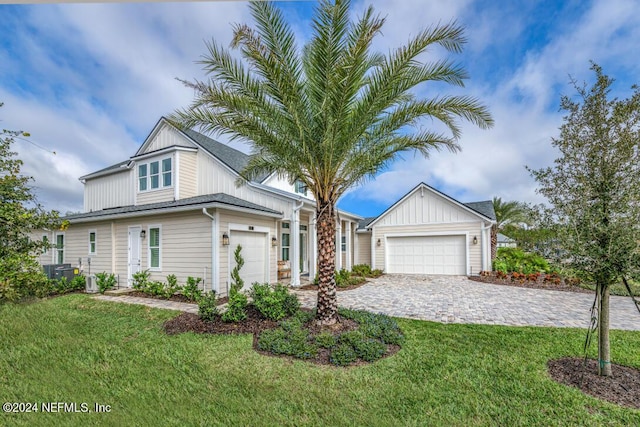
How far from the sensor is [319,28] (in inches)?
182

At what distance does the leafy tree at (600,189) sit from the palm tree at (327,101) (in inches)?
67.1

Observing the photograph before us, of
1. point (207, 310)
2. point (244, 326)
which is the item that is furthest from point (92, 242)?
point (244, 326)

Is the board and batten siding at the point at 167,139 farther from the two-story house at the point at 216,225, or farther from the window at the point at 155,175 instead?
the window at the point at 155,175

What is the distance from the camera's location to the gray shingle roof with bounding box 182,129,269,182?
12.3 meters

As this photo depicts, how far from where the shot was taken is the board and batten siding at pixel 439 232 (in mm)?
14797

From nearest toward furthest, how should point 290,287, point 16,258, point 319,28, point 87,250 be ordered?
point 16,258, point 319,28, point 290,287, point 87,250

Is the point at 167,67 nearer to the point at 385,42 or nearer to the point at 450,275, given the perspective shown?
the point at 385,42

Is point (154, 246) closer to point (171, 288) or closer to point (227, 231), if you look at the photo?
point (171, 288)

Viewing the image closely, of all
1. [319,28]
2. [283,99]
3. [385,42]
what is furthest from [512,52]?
[283,99]

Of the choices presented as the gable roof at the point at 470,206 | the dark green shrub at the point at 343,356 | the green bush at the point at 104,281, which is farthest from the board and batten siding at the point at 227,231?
the gable roof at the point at 470,206

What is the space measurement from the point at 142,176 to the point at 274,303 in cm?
949

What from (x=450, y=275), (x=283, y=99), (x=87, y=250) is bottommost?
(x=450, y=275)

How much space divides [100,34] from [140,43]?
2.02 ft

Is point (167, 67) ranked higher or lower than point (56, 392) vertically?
higher
